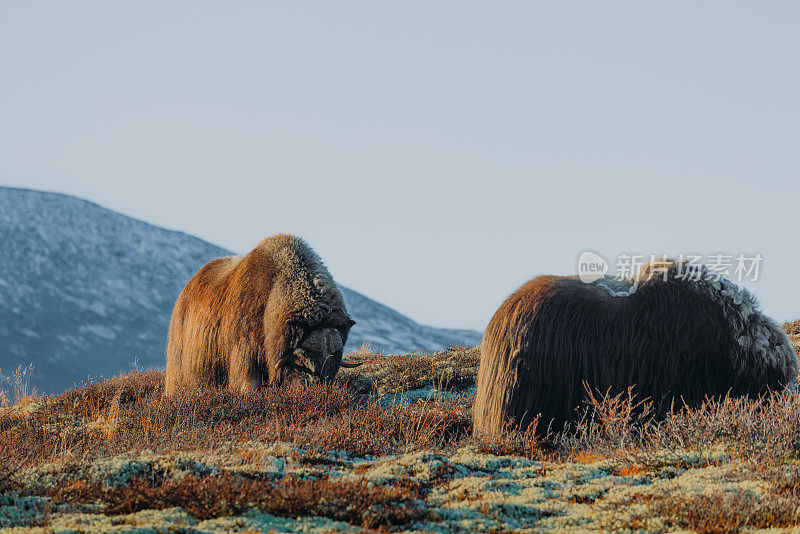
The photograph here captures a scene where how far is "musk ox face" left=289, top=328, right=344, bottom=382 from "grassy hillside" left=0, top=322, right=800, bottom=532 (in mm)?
1765

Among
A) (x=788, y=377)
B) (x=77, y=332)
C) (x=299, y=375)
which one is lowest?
(x=77, y=332)

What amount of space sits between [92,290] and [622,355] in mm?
68820

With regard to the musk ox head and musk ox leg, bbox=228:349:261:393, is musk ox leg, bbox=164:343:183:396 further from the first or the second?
the musk ox head

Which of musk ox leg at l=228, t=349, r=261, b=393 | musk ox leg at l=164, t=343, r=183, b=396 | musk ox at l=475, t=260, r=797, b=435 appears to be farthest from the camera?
musk ox leg at l=164, t=343, r=183, b=396

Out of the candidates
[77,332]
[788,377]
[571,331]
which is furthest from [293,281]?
[77,332]

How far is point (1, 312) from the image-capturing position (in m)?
61.2

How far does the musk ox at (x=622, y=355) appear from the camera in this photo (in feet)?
24.4

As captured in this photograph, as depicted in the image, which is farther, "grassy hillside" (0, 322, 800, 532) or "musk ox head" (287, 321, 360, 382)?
"musk ox head" (287, 321, 360, 382)

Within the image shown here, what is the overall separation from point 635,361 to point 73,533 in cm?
534

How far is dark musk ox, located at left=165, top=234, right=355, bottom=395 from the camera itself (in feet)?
35.5

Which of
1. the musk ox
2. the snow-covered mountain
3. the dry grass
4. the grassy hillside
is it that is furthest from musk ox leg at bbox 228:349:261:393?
the snow-covered mountain

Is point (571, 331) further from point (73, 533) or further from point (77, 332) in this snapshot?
point (77, 332)

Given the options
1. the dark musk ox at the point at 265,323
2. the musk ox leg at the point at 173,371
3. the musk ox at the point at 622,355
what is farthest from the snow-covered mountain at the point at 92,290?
the musk ox at the point at 622,355

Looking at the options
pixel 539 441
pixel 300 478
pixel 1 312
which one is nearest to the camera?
pixel 300 478
